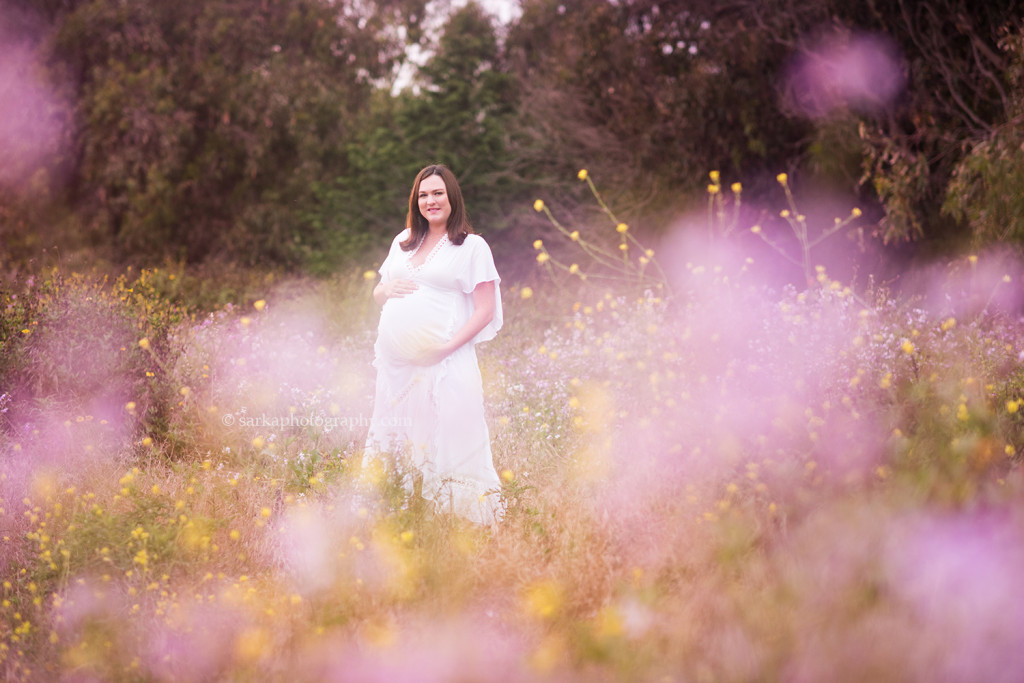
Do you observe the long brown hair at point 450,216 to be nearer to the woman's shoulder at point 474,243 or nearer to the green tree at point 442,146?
the woman's shoulder at point 474,243

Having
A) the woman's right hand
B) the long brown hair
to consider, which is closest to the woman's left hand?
the woman's right hand

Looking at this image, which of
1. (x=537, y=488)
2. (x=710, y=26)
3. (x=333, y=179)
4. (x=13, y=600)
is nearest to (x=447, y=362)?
(x=537, y=488)

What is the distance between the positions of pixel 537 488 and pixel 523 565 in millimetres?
846

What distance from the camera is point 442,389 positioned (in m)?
3.81

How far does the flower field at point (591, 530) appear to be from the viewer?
101 inches

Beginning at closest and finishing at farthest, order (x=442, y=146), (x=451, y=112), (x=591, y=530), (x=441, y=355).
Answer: (x=591, y=530), (x=441, y=355), (x=442, y=146), (x=451, y=112)

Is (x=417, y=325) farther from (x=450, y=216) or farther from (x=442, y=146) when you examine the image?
(x=442, y=146)

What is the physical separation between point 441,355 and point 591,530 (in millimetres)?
1125

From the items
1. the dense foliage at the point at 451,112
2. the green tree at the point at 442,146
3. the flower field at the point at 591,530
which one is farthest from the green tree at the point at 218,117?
the flower field at the point at 591,530

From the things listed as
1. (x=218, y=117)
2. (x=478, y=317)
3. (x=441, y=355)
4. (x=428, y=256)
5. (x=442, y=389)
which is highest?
(x=218, y=117)

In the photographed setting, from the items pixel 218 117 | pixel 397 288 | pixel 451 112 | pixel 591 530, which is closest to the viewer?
pixel 591 530

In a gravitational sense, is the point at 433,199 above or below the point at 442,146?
below

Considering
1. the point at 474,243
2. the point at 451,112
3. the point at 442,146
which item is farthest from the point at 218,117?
the point at 474,243

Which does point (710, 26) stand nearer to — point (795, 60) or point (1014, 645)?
point (795, 60)
